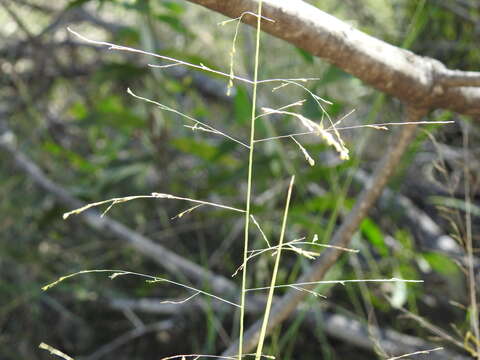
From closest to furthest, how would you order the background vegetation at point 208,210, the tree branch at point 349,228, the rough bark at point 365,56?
the rough bark at point 365,56 < the tree branch at point 349,228 < the background vegetation at point 208,210

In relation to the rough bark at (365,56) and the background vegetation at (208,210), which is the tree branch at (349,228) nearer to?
the rough bark at (365,56)

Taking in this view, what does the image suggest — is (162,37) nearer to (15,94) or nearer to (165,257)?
(15,94)

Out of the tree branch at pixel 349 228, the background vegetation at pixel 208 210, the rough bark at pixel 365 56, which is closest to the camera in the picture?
the rough bark at pixel 365 56

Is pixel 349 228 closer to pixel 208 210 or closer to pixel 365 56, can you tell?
pixel 365 56

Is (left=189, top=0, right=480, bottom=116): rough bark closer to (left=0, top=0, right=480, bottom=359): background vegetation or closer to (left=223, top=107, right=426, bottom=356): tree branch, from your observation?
(left=223, top=107, right=426, bottom=356): tree branch

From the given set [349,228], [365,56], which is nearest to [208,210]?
[349,228]

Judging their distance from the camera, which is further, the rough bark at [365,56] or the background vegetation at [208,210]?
the background vegetation at [208,210]

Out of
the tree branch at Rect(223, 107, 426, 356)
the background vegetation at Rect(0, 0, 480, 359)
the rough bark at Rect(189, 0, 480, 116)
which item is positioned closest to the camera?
the rough bark at Rect(189, 0, 480, 116)

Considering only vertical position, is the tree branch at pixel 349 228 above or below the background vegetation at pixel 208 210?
above

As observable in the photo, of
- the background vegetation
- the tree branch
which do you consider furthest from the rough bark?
the background vegetation

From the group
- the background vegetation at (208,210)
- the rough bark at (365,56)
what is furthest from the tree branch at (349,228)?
the background vegetation at (208,210)
